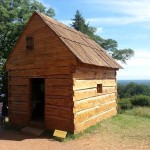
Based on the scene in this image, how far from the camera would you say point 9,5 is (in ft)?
84.3

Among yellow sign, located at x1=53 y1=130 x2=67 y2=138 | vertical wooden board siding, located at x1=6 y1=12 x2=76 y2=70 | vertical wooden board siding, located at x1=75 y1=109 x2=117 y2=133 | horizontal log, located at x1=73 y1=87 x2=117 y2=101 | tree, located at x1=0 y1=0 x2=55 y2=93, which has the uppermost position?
tree, located at x1=0 y1=0 x2=55 y2=93

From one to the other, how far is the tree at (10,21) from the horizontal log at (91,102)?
977 cm

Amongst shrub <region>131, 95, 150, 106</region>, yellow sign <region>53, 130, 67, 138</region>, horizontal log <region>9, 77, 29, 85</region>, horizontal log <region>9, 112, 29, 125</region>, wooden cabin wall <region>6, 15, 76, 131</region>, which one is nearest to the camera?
yellow sign <region>53, 130, 67, 138</region>

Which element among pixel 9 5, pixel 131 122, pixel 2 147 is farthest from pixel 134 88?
pixel 2 147

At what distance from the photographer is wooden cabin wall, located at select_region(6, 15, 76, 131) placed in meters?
13.0

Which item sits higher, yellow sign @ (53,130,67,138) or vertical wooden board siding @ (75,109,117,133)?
vertical wooden board siding @ (75,109,117,133)

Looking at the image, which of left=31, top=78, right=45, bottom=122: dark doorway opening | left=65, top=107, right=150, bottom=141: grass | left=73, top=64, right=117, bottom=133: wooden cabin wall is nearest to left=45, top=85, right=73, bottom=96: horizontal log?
left=73, top=64, right=117, bottom=133: wooden cabin wall

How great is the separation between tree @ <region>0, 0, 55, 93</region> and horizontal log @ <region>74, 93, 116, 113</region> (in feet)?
32.0

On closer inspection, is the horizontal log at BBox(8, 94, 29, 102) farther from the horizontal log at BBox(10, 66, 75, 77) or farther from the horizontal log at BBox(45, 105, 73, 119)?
the horizontal log at BBox(45, 105, 73, 119)

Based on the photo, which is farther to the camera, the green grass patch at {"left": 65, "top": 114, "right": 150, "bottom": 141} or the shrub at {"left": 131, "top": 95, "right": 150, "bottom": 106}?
the shrub at {"left": 131, "top": 95, "right": 150, "bottom": 106}

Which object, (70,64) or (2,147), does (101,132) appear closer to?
(70,64)

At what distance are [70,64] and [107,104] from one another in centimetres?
544

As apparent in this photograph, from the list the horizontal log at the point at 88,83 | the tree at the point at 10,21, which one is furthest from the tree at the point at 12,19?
the horizontal log at the point at 88,83

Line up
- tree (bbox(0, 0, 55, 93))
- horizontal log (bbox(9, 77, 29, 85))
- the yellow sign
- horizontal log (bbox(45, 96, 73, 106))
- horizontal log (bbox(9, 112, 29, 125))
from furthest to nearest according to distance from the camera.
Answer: tree (bbox(0, 0, 55, 93))
horizontal log (bbox(9, 77, 29, 85))
horizontal log (bbox(9, 112, 29, 125))
horizontal log (bbox(45, 96, 73, 106))
the yellow sign
